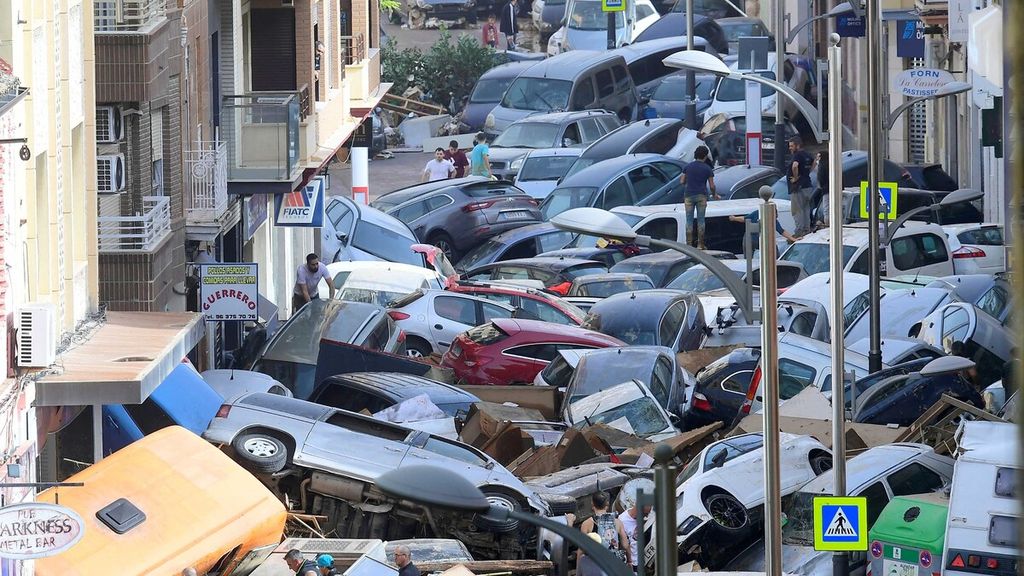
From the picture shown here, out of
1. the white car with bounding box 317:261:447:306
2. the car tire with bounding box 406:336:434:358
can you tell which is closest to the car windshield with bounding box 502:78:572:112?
the white car with bounding box 317:261:447:306

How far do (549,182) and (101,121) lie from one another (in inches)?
789

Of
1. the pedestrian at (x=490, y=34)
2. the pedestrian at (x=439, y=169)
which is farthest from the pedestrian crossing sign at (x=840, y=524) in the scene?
the pedestrian at (x=490, y=34)

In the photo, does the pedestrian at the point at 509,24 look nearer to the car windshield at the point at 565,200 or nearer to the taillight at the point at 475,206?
the car windshield at the point at 565,200

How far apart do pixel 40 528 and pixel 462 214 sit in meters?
23.4

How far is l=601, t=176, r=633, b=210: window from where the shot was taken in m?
35.7

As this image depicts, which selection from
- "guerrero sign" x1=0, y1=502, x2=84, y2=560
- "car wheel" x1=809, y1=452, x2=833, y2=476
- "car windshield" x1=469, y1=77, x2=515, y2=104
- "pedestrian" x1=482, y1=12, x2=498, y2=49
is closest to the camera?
"guerrero sign" x1=0, y1=502, x2=84, y2=560

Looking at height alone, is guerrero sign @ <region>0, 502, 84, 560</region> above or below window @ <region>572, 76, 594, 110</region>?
below

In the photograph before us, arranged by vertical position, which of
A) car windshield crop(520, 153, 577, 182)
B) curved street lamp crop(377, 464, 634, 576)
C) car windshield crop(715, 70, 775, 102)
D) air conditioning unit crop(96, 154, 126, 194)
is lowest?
curved street lamp crop(377, 464, 634, 576)

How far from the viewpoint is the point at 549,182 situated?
3994cm

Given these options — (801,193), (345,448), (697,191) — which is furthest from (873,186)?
(801,193)

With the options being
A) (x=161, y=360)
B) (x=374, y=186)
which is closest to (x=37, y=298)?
(x=161, y=360)

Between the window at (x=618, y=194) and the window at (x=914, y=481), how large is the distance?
1959 cm

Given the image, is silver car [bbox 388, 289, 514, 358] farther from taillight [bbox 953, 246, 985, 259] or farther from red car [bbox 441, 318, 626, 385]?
taillight [bbox 953, 246, 985, 259]

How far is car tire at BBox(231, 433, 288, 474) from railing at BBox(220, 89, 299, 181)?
9.71m
